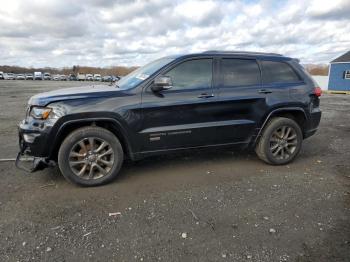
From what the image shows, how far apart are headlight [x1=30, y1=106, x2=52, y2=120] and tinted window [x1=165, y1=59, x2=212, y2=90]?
5.71 ft

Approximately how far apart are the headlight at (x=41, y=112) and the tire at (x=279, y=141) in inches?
131

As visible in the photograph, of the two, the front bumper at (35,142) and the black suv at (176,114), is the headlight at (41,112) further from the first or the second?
the front bumper at (35,142)

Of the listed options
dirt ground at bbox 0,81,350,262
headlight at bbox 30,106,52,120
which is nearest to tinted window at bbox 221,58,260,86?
dirt ground at bbox 0,81,350,262

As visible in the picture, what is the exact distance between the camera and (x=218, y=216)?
3.51 m

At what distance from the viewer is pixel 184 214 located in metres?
3.54

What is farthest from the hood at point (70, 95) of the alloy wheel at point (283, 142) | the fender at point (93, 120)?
the alloy wheel at point (283, 142)

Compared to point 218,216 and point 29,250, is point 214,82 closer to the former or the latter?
point 218,216

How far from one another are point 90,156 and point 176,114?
4.44ft

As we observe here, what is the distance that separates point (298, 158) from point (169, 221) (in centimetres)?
337

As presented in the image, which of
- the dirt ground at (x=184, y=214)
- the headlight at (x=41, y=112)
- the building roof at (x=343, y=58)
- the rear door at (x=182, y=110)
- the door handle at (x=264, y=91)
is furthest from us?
the building roof at (x=343, y=58)

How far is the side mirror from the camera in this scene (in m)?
4.23

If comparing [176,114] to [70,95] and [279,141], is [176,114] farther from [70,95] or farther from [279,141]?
[279,141]

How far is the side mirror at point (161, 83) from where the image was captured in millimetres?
4234

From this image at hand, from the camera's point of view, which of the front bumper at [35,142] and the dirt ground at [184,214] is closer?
the dirt ground at [184,214]
